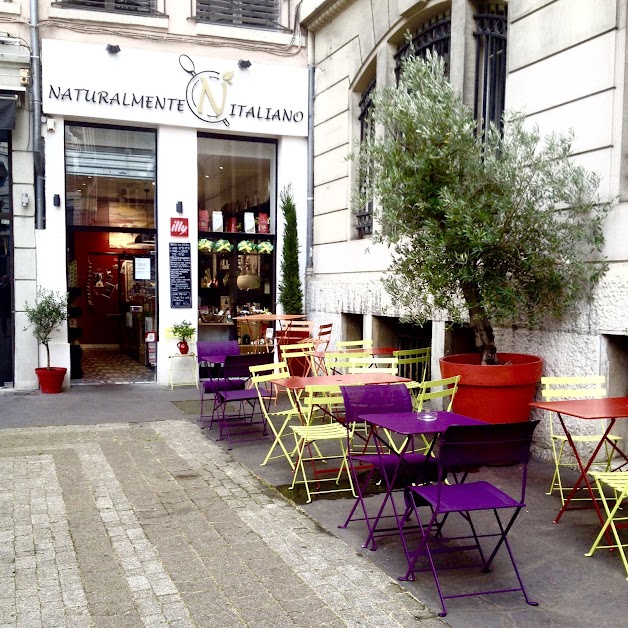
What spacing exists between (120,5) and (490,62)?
20.5ft

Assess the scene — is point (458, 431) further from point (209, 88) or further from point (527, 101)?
point (209, 88)

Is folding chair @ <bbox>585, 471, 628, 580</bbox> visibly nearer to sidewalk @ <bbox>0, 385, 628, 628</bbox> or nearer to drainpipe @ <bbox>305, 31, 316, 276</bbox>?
sidewalk @ <bbox>0, 385, 628, 628</bbox>

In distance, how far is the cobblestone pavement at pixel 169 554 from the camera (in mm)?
3619

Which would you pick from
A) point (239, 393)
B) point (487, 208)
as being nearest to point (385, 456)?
point (487, 208)

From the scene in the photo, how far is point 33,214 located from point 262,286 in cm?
387

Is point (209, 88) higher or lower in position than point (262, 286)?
higher

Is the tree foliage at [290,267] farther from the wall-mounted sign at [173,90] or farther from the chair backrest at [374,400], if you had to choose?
the chair backrest at [374,400]

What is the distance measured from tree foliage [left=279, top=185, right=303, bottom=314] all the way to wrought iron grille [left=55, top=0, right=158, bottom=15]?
147 inches

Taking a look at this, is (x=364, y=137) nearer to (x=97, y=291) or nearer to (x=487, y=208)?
(x=487, y=208)

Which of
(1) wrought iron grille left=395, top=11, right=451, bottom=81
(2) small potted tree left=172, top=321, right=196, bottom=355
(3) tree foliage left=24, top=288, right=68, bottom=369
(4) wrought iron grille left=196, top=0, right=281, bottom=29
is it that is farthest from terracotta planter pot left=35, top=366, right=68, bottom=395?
(1) wrought iron grille left=395, top=11, right=451, bottom=81

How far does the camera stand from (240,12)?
38.6ft

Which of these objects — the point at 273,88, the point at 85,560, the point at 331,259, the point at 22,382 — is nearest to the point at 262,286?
the point at 331,259

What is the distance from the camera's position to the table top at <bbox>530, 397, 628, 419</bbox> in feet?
14.9

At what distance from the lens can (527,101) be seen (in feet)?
23.6
